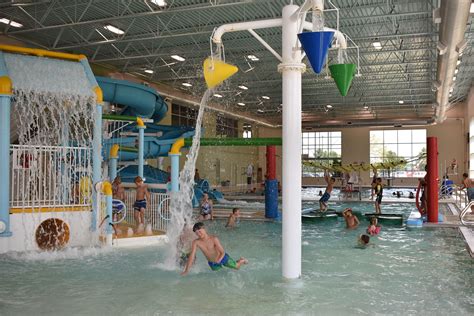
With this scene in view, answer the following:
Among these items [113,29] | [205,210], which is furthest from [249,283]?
[113,29]

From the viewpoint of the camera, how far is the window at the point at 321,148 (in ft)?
136

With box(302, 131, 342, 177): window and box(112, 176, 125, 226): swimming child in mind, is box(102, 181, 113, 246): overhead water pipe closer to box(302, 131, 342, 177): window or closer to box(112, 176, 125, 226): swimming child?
box(112, 176, 125, 226): swimming child

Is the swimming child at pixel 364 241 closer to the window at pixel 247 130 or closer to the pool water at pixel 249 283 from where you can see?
the pool water at pixel 249 283

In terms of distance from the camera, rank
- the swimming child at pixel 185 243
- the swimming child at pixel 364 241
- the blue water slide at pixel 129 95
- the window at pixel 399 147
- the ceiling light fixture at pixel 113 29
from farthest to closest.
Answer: the window at pixel 399 147 < the ceiling light fixture at pixel 113 29 < the blue water slide at pixel 129 95 < the swimming child at pixel 364 241 < the swimming child at pixel 185 243

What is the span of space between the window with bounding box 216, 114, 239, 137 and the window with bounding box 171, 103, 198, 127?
3013 mm

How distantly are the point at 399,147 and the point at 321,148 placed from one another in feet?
21.5

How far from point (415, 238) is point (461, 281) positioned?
4.71 meters

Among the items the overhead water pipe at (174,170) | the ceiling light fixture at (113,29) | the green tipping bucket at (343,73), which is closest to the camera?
the green tipping bucket at (343,73)

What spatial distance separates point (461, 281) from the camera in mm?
6758

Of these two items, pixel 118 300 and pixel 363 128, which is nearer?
pixel 118 300

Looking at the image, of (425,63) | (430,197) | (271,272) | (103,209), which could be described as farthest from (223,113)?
(271,272)

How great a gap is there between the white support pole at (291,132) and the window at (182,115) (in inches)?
864

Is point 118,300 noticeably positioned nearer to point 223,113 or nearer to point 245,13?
point 245,13

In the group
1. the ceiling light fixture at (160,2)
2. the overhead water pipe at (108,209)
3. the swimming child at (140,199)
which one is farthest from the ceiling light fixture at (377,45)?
the overhead water pipe at (108,209)
